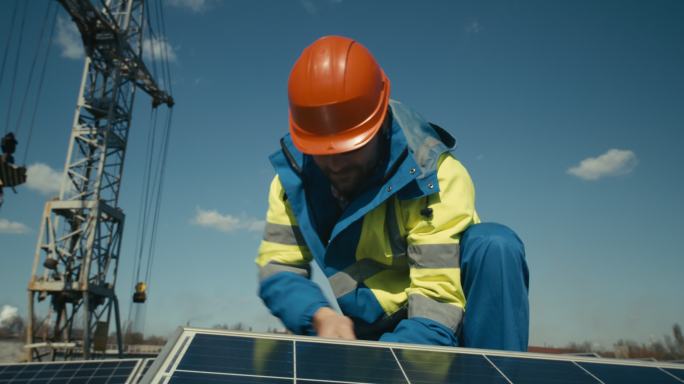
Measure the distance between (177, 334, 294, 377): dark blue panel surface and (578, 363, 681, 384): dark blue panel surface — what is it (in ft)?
4.03

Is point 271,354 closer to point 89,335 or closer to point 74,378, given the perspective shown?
point 74,378

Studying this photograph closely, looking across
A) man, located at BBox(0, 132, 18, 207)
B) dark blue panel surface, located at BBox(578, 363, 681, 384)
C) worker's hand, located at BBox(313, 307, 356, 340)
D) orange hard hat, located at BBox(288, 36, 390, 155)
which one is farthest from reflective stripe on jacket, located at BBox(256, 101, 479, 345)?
man, located at BBox(0, 132, 18, 207)

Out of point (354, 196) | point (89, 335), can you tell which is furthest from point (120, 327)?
point (354, 196)

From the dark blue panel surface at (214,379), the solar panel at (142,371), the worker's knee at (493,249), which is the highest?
the worker's knee at (493,249)

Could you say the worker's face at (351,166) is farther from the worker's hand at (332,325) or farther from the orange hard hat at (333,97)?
the worker's hand at (332,325)

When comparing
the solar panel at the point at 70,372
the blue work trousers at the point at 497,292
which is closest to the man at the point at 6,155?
the solar panel at the point at 70,372

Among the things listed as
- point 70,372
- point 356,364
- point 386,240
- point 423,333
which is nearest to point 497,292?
point 423,333

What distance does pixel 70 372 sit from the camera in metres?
4.75

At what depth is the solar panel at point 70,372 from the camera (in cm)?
442

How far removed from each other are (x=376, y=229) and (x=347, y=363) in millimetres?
1202

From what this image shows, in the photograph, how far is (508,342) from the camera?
7.73ft

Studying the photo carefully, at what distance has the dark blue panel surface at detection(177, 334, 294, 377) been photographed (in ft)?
4.82

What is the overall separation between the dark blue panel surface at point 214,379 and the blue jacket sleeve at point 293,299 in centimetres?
122

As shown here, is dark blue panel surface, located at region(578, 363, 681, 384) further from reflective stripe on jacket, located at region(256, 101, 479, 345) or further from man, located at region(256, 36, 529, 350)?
reflective stripe on jacket, located at region(256, 101, 479, 345)
